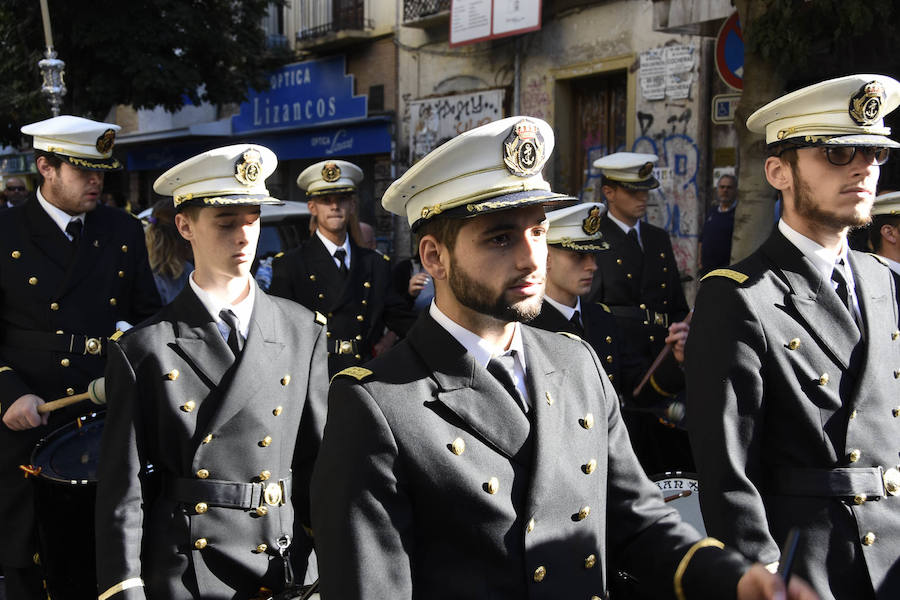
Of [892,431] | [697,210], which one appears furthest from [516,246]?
[697,210]

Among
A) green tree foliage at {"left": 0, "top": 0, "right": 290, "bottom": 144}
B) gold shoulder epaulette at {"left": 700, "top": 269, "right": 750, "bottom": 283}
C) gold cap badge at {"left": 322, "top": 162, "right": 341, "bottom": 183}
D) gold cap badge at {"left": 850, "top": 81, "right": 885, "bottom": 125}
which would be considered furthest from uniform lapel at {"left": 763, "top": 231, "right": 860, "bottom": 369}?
green tree foliage at {"left": 0, "top": 0, "right": 290, "bottom": 144}

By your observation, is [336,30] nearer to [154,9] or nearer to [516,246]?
[154,9]

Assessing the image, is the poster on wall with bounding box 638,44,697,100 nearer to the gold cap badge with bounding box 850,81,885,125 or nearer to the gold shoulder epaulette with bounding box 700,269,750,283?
the gold cap badge with bounding box 850,81,885,125

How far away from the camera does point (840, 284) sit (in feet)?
10.8

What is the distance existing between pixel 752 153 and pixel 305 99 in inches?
721

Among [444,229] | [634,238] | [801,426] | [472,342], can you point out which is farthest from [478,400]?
[634,238]

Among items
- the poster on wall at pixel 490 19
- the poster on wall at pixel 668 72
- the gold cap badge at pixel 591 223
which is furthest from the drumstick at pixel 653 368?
the poster on wall at pixel 490 19

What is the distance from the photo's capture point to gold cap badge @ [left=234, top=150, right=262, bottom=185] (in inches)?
150

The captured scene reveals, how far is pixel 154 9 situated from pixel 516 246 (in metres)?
18.1

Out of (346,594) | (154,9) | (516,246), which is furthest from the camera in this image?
(154,9)

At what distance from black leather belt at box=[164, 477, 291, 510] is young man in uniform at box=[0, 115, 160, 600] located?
5.09 feet

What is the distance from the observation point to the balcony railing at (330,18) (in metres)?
22.2

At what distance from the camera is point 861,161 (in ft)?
10.4

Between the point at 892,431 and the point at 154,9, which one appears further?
the point at 154,9
